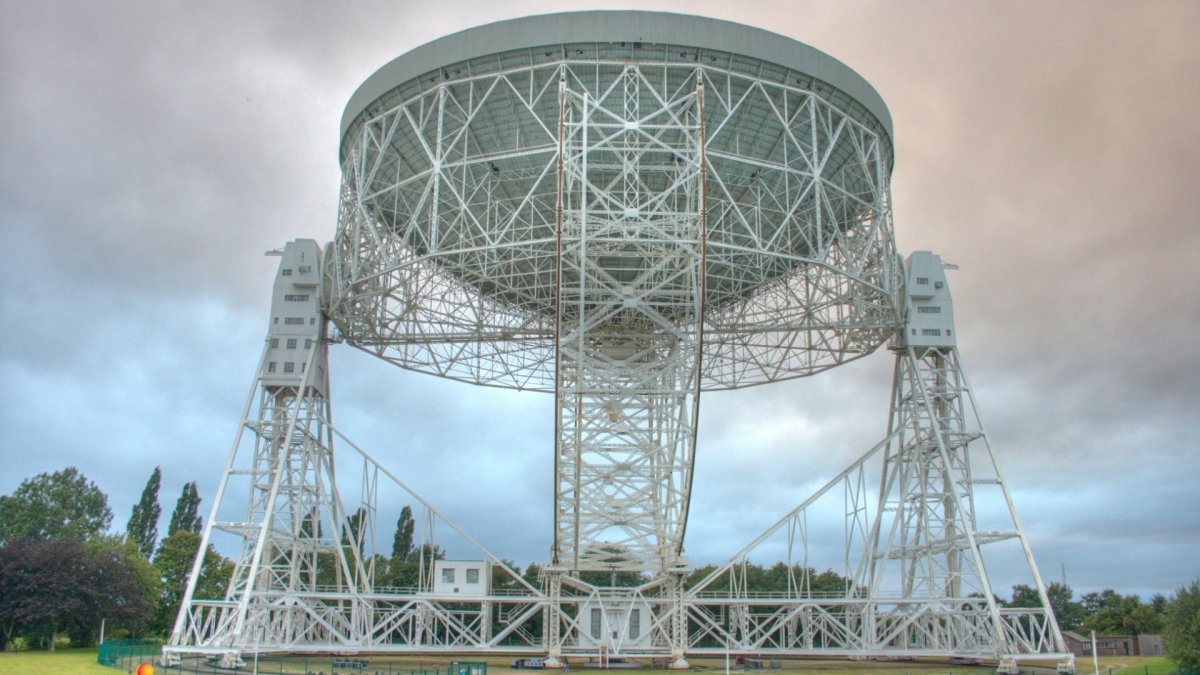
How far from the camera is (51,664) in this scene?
33.7m

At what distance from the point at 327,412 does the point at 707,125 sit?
19.3m

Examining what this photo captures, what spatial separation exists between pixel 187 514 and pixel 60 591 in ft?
84.1

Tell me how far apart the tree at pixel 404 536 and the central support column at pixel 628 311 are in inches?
1484

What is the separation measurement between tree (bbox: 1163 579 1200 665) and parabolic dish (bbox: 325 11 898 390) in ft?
43.9

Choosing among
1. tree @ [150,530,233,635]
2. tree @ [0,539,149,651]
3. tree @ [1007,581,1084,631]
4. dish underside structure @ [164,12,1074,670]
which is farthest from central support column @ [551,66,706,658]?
tree @ [1007,581,1084,631]

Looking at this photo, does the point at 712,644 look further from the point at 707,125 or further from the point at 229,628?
the point at 707,125

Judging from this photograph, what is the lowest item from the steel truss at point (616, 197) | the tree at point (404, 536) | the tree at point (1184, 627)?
the tree at point (1184, 627)

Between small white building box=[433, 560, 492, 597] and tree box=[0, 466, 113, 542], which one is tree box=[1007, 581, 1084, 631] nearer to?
small white building box=[433, 560, 492, 597]

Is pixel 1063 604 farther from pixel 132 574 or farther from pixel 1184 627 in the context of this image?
pixel 132 574

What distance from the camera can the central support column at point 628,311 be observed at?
96.1 feet

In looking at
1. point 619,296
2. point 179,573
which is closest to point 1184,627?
point 619,296

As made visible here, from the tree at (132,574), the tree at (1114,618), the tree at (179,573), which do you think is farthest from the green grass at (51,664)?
the tree at (1114,618)

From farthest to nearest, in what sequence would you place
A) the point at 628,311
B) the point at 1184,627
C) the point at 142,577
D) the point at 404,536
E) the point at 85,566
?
the point at 404,536
the point at 142,577
the point at 85,566
the point at 628,311
the point at 1184,627

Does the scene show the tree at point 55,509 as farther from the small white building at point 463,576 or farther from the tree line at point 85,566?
the small white building at point 463,576
